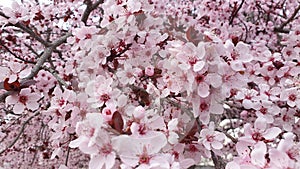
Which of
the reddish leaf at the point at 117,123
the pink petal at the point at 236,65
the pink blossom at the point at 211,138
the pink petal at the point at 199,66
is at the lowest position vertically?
the pink blossom at the point at 211,138

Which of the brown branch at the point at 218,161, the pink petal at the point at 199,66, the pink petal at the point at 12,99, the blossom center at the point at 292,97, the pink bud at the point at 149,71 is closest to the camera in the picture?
the pink petal at the point at 199,66

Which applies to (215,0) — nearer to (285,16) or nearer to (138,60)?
(285,16)

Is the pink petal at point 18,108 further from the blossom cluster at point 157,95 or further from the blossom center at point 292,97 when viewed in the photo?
the blossom center at point 292,97

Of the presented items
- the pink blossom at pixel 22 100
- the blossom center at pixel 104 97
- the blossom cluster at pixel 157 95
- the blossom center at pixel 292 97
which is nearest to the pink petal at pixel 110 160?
the blossom cluster at pixel 157 95

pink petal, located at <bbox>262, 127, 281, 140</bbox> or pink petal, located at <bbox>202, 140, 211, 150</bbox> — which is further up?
pink petal, located at <bbox>262, 127, 281, 140</bbox>

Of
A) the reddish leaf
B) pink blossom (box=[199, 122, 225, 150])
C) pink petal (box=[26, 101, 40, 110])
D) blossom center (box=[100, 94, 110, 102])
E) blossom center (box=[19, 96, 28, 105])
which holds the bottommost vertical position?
pink blossom (box=[199, 122, 225, 150])

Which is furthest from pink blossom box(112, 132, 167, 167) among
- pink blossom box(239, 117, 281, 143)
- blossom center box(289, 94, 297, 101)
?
blossom center box(289, 94, 297, 101)

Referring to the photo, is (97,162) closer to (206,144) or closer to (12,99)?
(206,144)

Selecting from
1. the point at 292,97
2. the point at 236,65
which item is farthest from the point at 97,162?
the point at 292,97

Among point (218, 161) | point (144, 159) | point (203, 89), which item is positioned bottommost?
point (218, 161)

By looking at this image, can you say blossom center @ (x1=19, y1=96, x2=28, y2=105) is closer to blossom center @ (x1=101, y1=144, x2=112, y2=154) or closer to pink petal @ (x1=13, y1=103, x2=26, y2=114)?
pink petal @ (x1=13, y1=103, x2=26, y2=114)

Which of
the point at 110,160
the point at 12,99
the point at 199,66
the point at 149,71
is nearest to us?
the point at 110,160

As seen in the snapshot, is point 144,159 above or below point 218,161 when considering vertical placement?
above

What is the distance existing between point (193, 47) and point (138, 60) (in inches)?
13.7
